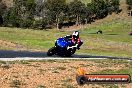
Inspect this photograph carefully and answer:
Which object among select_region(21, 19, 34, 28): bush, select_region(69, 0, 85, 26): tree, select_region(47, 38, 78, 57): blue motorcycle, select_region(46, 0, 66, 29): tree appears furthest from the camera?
select_region(46, 0, 66, 29): tree

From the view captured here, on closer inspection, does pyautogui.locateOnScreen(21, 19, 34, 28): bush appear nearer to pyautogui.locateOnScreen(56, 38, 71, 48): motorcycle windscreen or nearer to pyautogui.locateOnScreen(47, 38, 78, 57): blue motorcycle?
pyautogui.locateOnScreen(47, 38, 78, 57): blue motorcycle

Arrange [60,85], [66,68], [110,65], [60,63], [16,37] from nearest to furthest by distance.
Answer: [60,85] → [66,68] → [60,63] → [110,65] → [16,37]

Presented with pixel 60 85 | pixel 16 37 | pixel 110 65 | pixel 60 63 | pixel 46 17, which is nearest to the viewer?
pixel 60 85

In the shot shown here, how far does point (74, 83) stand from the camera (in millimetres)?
18453

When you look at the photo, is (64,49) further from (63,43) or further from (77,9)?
(77,9)

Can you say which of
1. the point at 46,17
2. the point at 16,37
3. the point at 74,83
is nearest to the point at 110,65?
the point at 74,83

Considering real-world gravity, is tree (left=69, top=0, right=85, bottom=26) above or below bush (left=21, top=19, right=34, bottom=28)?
above

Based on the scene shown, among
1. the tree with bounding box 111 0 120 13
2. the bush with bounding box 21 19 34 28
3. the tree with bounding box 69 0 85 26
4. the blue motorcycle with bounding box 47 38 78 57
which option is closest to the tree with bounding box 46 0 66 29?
the tree with bounding box 69 0 85 26

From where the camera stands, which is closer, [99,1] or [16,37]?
[16,37]

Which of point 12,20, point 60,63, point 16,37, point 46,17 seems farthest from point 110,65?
point 46,17

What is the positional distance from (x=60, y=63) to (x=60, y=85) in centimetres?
492

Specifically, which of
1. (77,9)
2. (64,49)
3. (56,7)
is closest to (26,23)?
(56,7)

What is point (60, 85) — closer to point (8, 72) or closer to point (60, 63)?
point (8, 72)

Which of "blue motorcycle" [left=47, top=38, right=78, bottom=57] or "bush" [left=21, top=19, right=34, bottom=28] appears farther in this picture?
"bush" [left=21, top=19, right=34, bottom=28]
